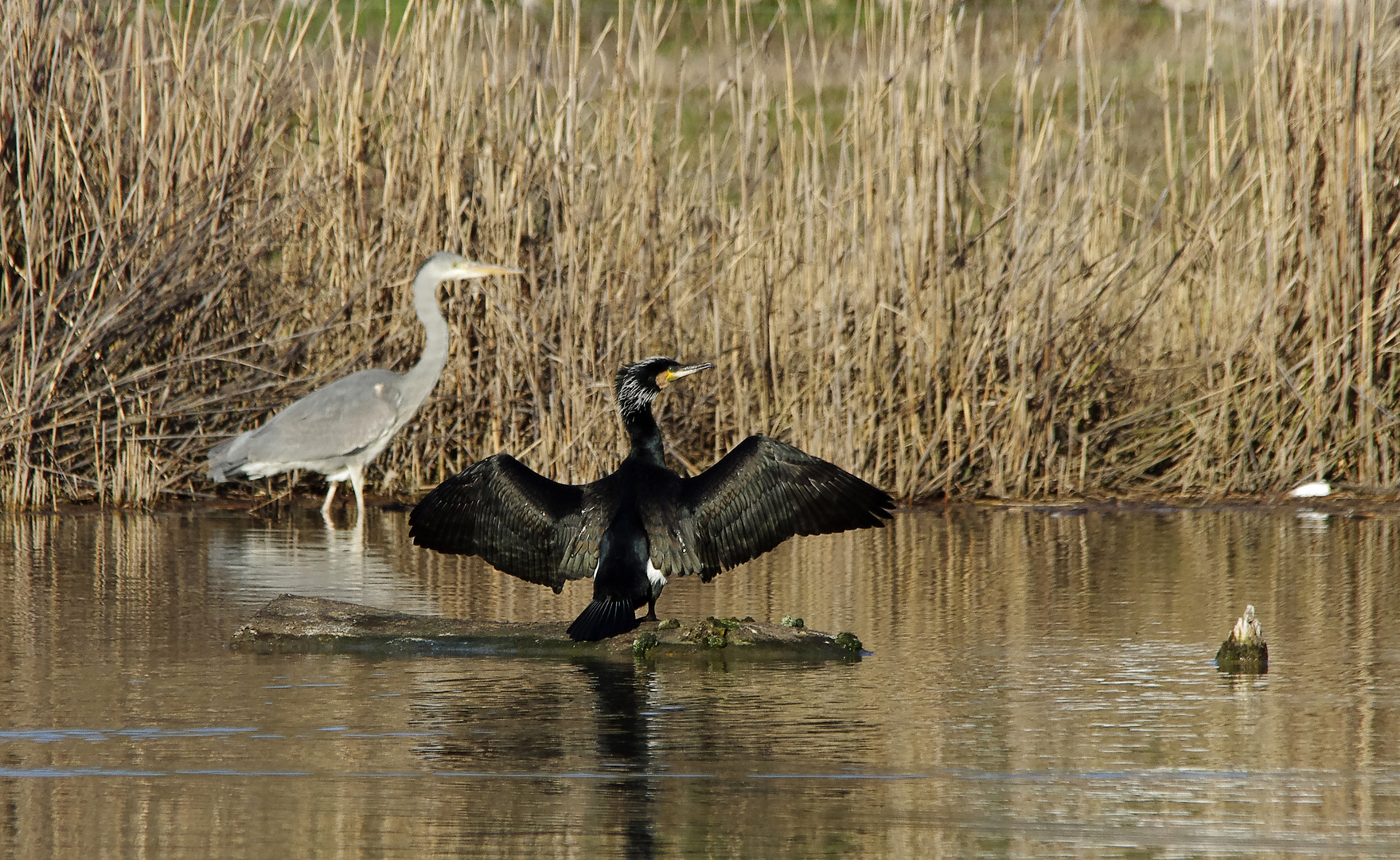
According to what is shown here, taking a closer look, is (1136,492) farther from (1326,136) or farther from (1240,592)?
(1240,592)

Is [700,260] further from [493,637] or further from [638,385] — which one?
[493,637]

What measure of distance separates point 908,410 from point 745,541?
331cm

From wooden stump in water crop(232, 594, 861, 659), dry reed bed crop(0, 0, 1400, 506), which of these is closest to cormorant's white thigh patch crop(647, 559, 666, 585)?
wooden stump in water crop(232, 594, 861, 659)

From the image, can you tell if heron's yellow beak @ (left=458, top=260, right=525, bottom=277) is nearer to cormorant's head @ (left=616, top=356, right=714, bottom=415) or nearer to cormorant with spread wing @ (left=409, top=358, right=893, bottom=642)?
cormorant's head @ (left=616, top=356, right=714, bottom=415)

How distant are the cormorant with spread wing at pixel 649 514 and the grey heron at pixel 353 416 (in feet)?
9.84

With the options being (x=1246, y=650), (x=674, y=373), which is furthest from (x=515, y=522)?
(x=1246, y=650)

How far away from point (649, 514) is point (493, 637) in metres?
0.58

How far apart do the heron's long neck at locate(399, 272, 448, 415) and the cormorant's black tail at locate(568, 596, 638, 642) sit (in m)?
3.67

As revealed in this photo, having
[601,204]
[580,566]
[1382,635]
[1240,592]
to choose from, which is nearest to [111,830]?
[580,566]

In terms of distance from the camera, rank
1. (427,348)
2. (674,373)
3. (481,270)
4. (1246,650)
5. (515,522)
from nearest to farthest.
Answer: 1. (1246,650)
2. (515,522)
3. (674,373)
4. (481,270)
5. (427,348)

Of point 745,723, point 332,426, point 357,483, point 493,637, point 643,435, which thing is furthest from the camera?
point 357,483

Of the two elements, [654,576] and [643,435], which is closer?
[654,576]

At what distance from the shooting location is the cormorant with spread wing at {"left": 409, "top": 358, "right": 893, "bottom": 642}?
544 cm

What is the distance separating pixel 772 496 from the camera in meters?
5.47
